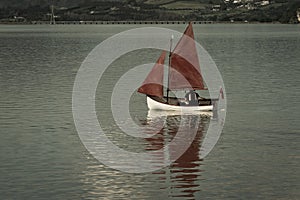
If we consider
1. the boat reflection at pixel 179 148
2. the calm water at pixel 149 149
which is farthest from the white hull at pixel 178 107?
the calm water at pixel 149 149

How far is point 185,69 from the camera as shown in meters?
71.1

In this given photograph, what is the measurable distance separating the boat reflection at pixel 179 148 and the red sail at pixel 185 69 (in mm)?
4888

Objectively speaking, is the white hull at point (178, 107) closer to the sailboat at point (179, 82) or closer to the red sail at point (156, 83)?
the sailboat at point (179, 82)

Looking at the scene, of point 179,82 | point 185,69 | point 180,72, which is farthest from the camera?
point 185,69

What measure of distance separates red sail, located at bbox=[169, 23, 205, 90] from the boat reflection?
4.89 metres

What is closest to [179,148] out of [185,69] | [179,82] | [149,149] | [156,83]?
[149,149]

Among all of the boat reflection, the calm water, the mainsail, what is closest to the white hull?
the boat reflection

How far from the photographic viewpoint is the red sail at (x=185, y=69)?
70500 millimetres

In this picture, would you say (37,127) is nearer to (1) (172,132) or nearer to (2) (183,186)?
(1) (172,132)

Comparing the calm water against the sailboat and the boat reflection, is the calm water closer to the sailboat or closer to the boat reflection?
the boat reflection

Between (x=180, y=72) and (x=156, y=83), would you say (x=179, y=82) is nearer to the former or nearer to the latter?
(x=180, y=72)

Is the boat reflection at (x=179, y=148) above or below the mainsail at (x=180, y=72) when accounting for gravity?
below

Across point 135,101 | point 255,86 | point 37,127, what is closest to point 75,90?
point 135,101

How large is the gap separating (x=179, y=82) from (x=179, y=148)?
1985cm
